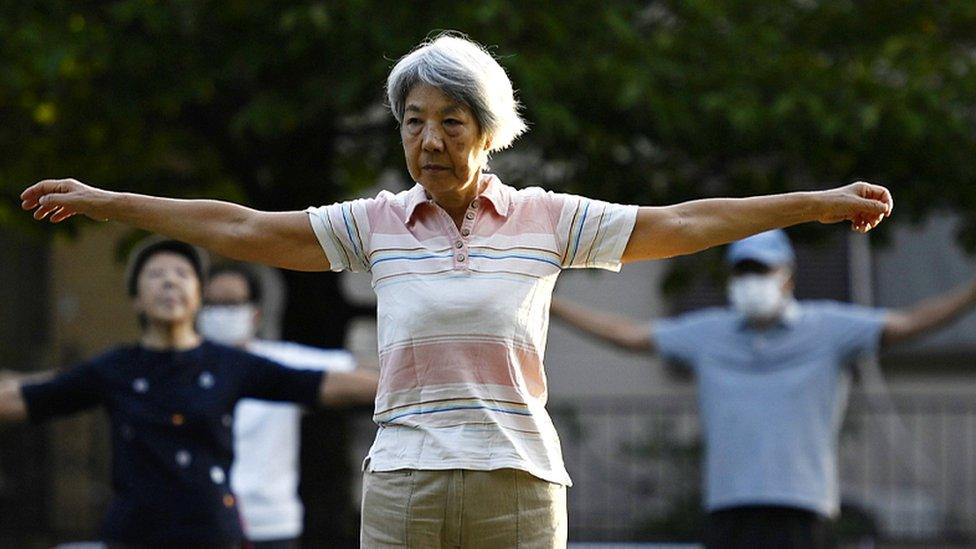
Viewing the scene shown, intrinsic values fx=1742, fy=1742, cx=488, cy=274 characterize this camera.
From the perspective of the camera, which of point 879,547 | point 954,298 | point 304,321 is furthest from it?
point 879,547

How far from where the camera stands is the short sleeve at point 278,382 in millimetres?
6148

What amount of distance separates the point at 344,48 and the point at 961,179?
11.8 feet

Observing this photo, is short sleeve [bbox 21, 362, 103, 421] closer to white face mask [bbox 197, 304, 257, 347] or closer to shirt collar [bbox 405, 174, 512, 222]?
white face mask [bbox 197, 304, 257, 347]

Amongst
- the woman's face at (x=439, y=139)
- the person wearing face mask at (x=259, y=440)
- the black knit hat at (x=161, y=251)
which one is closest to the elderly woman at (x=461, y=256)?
the woman's face at (x=439, y=139)

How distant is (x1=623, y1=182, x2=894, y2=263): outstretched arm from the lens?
4008mm

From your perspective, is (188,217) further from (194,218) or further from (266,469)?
(266,469)

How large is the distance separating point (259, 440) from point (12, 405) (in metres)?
1.44

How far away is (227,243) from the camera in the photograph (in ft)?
13.5

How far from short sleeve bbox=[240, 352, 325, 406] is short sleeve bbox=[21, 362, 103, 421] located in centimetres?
52

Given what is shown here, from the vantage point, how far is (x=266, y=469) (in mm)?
7426

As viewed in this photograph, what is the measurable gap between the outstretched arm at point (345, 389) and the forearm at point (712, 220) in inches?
87.3

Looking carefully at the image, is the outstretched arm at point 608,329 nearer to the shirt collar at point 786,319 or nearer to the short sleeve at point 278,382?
the shirt collar at point 786,319

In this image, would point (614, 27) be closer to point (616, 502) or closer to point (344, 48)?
point (344, 48)

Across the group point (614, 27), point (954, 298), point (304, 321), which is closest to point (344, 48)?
point (614, 27)
